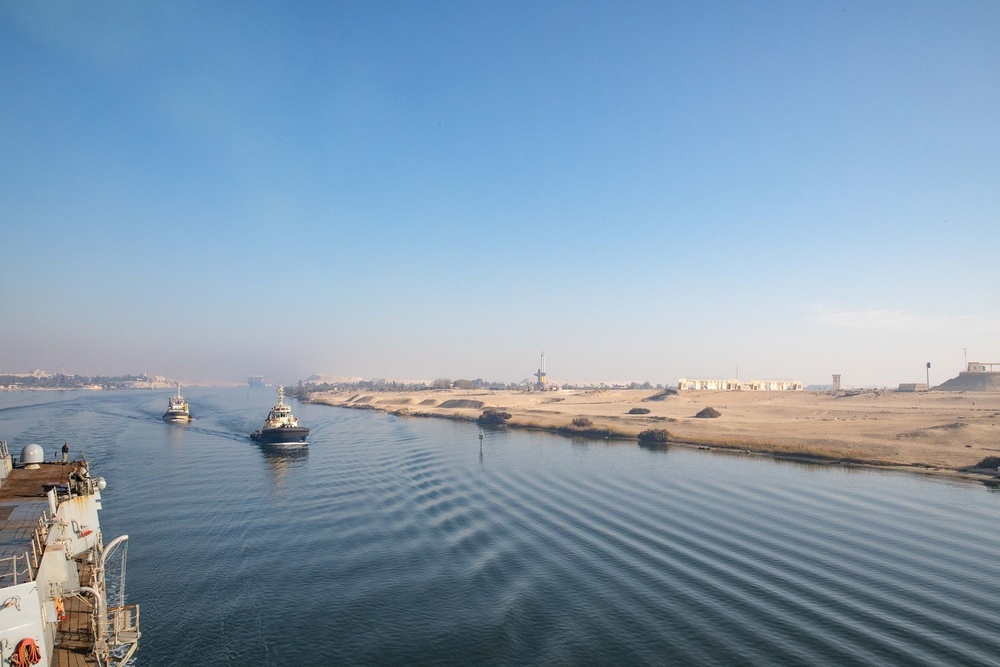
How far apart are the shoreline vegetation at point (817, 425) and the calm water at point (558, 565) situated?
23.5 ft

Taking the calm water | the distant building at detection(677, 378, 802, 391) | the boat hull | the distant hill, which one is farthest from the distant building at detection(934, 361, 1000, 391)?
the boat hull

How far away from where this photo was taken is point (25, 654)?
1309 cm

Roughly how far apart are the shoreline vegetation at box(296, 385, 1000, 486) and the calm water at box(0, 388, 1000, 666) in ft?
23.5

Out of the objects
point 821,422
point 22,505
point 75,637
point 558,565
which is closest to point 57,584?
point 75,637

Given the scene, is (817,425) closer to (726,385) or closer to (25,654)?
(25,654)

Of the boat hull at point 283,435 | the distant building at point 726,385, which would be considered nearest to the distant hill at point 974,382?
the distant building at point 726,385

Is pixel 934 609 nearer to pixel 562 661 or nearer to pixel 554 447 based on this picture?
pixel 562 661

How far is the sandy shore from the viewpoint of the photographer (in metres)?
58.3

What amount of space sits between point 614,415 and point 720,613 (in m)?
83.5

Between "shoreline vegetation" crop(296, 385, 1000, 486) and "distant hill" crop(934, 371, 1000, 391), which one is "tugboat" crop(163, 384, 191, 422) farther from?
"distant hill" crop(934, 371, 1000, 391)

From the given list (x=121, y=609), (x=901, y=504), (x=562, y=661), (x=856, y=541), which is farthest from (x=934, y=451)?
(x=121, y=609)

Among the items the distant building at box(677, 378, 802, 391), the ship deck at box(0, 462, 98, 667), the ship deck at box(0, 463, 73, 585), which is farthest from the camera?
the distant building at box(677, 378, 802, 391)

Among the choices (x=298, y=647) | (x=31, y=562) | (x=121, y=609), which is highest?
(x=31, y=562)

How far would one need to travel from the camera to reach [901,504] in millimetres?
40312
